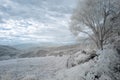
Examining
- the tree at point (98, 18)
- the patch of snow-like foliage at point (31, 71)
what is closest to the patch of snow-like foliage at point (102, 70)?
the patch of snow-like foliage at point (31, 71)

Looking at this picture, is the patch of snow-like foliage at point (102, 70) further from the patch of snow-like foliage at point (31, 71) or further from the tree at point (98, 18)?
the tree at point (98, 18)

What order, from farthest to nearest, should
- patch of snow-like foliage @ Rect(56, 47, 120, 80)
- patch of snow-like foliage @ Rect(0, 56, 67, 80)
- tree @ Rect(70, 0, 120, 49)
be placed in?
tree @ Rect(70, 0, 120, 49) → patch of snow-like foliage @ Rect(0, 56, 67, 80) → patch of snow-like foliage @ Rect(56, 47, 120, 80)

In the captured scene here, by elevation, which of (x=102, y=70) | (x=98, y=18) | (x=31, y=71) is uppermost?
(x=98, y=18)

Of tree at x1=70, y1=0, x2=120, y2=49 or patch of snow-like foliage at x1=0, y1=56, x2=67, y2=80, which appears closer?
patch of snow-like foliage at x1=0, y1=56, x2=67, y2=80

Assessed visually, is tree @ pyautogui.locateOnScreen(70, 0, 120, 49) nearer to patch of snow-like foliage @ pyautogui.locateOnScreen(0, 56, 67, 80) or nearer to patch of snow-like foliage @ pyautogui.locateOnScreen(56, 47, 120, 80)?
patch of snow-like foliage @ pyautogui.locateOnScreen(0, 56, 67, 80)

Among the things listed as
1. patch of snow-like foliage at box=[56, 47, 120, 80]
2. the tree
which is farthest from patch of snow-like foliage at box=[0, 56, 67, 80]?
the tree

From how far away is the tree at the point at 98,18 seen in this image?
820 inches

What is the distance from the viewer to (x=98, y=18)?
21.4m

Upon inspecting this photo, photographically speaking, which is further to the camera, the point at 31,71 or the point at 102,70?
the point at 31,71

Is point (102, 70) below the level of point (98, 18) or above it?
below

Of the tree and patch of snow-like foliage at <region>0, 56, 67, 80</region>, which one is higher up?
the tree

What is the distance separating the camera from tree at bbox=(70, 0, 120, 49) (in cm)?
2083

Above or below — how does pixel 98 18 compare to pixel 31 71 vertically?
above

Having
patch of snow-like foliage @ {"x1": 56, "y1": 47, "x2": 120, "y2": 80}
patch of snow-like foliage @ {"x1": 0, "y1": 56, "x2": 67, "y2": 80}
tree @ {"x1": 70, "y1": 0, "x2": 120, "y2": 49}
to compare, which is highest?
tree @ {"x1": 70, "y1": 0, "x2": 120, "y2": 49}
